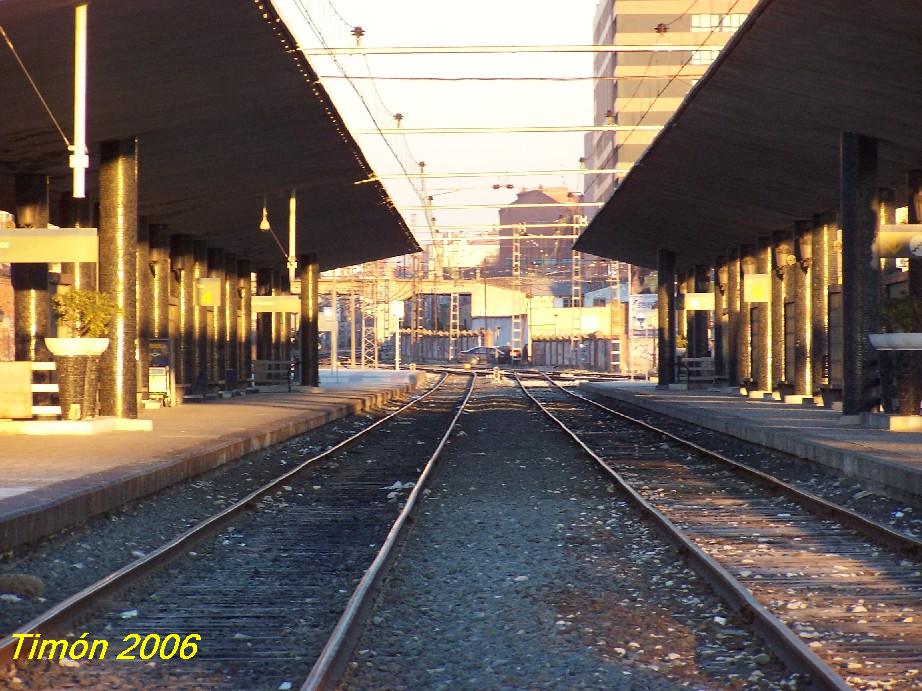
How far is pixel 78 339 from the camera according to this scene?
19.8 meters

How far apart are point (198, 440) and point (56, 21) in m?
6.23

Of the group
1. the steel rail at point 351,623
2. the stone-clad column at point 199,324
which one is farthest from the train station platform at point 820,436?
the stone-clad column at point 199,324

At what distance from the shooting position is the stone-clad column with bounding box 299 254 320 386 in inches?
1772

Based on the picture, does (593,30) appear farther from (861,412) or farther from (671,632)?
(671,632)

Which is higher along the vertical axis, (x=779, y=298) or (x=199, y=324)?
(x=779, y=298)

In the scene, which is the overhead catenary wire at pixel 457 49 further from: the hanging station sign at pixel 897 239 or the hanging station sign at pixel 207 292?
the hanging station sign at pixel 207 292

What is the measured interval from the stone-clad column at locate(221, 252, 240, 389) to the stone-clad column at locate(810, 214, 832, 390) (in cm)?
1732

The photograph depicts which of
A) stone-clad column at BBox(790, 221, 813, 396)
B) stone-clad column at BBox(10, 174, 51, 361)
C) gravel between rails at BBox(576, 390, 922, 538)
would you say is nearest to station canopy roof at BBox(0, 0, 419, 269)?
stone-clad column at BBox(10, 174, 51, 361)

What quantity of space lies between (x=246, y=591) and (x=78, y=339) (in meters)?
11.9

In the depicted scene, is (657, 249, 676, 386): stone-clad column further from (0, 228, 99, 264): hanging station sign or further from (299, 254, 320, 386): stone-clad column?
(0, 228, 99, 264): hanging station sign

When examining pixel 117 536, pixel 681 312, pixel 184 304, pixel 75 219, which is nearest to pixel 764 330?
pixel 184 304

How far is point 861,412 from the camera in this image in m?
23.1

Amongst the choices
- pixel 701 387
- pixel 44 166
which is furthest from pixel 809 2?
pixel 701 387

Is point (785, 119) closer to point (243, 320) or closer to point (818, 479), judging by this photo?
point (818, 479)
